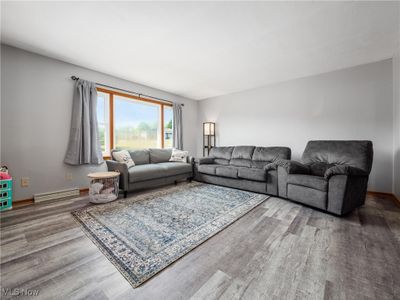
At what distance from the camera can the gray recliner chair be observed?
2.12m

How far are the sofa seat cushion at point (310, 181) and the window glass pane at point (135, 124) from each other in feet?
11.5

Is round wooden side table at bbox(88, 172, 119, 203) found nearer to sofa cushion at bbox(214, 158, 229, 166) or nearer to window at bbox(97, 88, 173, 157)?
window at bbox(97, 88, 173, 157)

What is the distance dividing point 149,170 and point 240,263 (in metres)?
2.37

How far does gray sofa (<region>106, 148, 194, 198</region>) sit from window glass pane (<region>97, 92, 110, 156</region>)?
63cm

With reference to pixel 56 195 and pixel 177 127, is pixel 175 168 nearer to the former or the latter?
pixel 177 127

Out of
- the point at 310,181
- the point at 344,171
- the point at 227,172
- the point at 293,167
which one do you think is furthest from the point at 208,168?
the point at 344,171

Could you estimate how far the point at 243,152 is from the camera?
4145 mm

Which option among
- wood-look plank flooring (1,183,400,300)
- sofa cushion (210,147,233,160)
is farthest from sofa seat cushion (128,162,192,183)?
wood-look plank flooring (1,183,400,300)

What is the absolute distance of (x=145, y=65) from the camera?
3205mm

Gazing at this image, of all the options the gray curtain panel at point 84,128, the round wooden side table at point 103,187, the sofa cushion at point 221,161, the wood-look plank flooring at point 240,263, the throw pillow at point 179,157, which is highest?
the gray curtain panel at point 84,128

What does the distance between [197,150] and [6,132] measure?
14.6 feet

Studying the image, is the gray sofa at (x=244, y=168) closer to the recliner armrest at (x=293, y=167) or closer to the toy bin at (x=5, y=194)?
the recliner armrest at (x=293, y=167)

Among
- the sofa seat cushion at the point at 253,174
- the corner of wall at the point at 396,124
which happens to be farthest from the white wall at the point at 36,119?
the corner of wall at the point at 396,124

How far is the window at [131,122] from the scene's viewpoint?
3.73m
